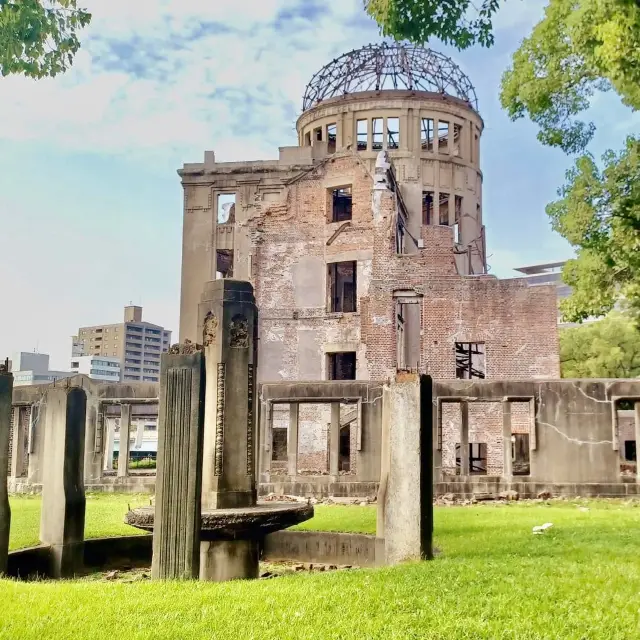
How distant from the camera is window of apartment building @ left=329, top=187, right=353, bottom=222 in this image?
2904cm

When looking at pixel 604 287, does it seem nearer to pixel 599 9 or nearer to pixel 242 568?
pixel 599 9

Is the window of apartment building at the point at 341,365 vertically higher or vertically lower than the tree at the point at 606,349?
lower

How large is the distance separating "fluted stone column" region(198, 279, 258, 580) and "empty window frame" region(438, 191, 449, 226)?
26.3 meters

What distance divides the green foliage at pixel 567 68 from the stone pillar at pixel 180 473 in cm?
526

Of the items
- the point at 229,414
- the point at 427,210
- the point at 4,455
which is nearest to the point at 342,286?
the point at 427,210

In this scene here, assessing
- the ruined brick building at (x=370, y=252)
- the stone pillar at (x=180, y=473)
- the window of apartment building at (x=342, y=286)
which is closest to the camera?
the stone pillar at (x=180, y=473)

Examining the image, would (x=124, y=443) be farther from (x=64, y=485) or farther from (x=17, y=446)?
(x=64, y=485)

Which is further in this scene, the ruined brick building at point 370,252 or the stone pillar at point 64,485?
the ruined brick building at point 370,252

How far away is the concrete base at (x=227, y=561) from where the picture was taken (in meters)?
8.06

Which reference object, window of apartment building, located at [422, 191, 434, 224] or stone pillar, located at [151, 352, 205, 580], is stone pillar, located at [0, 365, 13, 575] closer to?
stone pillar, located at [151, 352, 205, 580]

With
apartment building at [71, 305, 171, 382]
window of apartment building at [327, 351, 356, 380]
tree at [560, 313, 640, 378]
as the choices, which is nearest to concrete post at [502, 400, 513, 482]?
window of apartment building at [327, 351, 356, 380]

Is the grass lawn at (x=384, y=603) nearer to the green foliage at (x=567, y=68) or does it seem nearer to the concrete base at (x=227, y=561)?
the concrete base at (x=227, y=561)

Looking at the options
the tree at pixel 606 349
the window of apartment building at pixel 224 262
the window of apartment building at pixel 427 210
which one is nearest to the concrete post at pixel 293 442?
the window of apartment building at pixel 224 262

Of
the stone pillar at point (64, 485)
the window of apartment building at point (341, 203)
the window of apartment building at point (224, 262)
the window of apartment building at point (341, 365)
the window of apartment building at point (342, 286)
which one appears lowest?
the stone pillar at point (64, 485)
